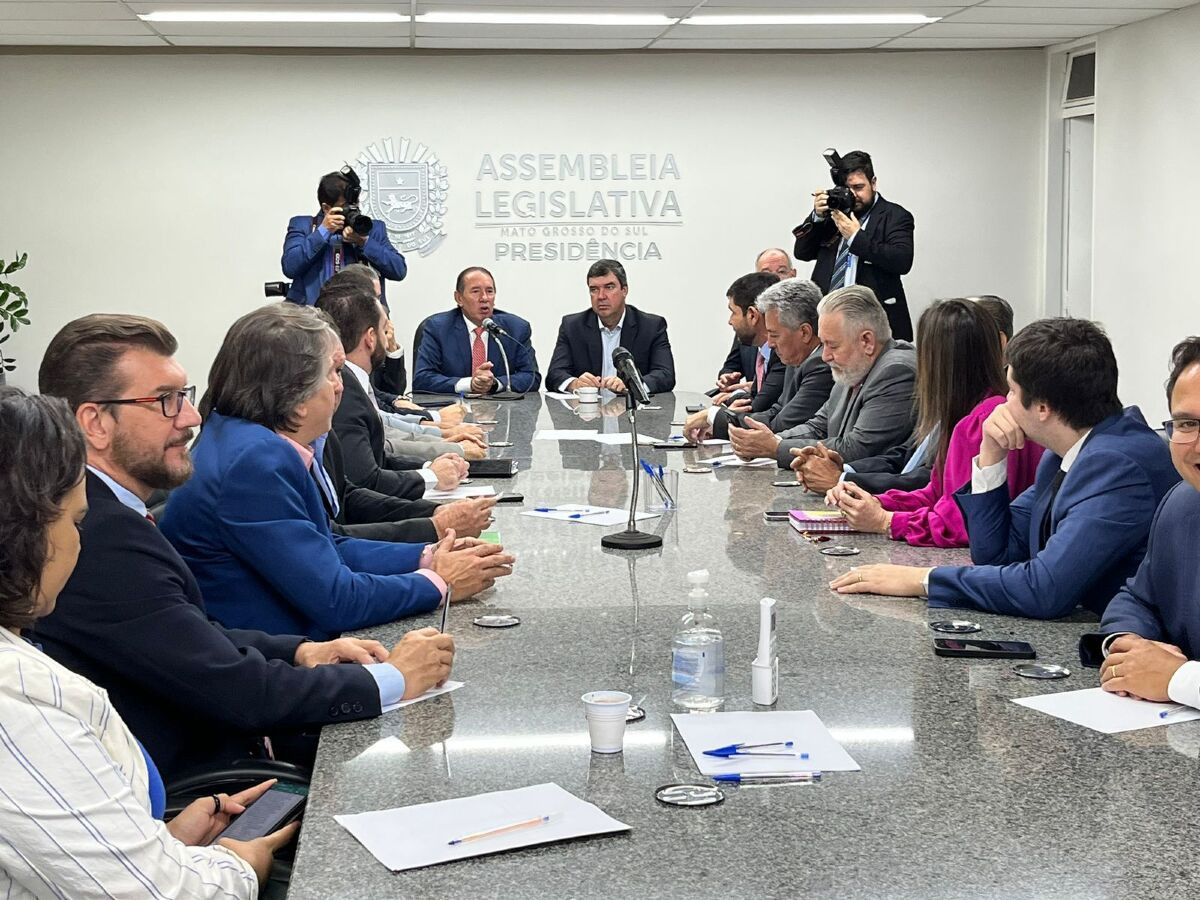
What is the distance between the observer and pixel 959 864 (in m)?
1.51

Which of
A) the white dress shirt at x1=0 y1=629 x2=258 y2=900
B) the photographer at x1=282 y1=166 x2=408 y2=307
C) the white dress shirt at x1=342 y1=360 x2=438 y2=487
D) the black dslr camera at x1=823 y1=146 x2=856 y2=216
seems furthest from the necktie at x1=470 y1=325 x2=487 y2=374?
the white dress shirt at x1=0 y1=629 x2=258 y2=900

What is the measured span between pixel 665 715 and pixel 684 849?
471mm

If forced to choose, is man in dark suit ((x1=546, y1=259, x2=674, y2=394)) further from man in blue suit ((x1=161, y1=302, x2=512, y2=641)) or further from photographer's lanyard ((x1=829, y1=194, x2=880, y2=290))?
man in blue suit ((x1=161, y1=302, x2=512, y2=641))

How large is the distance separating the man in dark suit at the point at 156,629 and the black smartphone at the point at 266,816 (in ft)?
0.44

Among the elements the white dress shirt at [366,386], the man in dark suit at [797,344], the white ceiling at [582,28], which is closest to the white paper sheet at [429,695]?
the white dress shirt at [366,386]

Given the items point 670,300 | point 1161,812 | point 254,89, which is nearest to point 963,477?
point 1161,812

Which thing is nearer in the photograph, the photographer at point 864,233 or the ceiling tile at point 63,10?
the ceiling tile at point 63,10

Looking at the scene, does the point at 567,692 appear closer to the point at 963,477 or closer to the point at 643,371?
the point at 963,477

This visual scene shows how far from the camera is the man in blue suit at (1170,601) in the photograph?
2.06 m

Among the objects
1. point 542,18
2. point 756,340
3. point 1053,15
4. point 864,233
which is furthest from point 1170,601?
point 1053,15

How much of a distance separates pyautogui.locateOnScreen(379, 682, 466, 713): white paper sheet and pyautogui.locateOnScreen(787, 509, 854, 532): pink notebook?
148 centimetres

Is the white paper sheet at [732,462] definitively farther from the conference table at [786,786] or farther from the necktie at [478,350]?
the necktie at [478,350]

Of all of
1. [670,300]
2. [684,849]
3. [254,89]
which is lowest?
[684,849]

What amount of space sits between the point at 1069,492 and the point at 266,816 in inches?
62.0
